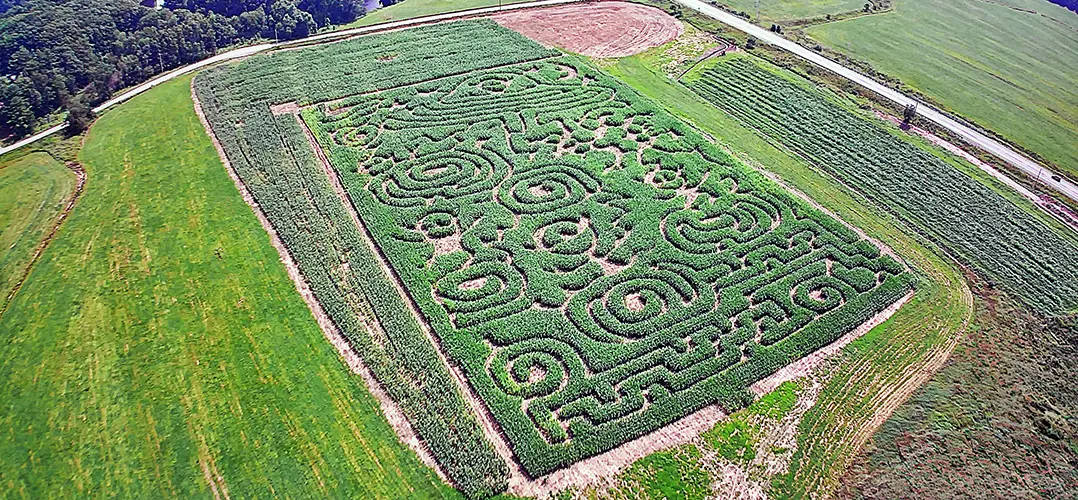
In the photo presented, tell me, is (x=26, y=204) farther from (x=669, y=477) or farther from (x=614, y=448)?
(x=669, y=477)

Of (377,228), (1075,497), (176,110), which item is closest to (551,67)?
(377,228)

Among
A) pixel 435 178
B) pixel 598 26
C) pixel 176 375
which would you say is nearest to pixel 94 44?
pixel 435 178

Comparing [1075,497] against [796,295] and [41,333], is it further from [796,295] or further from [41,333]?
[41,333]

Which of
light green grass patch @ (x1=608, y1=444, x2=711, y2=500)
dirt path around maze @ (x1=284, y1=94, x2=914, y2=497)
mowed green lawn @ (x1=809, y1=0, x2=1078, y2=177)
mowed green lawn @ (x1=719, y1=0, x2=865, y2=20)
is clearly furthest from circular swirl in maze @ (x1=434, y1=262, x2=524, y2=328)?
mowed green lawn @ (x1=719, y1=0, x2=865, y2=20)

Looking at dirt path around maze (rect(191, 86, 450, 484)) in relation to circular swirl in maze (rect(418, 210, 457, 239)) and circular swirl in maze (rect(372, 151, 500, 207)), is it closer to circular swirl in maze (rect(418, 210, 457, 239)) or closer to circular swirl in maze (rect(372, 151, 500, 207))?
circular swirl in maze (rect(372, 151, 500, 207))

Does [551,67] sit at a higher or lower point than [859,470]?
higher

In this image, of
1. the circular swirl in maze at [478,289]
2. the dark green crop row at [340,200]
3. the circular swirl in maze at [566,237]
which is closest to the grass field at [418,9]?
the dark green crop row at [340,200]
